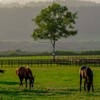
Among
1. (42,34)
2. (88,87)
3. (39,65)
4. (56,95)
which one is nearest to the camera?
(56,95)

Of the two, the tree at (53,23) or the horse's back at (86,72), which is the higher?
the tree at (53,23)

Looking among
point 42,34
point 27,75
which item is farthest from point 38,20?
point 27,75

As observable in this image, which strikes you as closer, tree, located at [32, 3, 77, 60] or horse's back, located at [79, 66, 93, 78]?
horse's back, located at [79, 66, 93, 78]

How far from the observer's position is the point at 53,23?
10988 centimetres

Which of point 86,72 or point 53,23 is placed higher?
point 53,23

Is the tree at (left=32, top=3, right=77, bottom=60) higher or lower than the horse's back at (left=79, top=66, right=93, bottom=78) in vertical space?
higher

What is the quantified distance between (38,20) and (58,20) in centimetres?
557

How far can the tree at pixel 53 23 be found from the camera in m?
108

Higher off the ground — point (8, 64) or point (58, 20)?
point (58, 20)

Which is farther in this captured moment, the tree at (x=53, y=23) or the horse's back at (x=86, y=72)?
the tree at (x=53, y=23)

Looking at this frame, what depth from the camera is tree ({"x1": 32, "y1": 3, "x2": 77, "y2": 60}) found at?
355ft

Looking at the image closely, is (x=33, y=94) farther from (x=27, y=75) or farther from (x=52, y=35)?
(x=52, y=35)

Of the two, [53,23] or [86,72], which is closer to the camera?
[86,72]

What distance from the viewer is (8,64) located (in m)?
77.2
